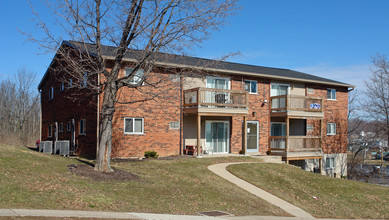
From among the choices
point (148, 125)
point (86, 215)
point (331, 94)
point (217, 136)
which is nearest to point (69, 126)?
point (148, 125)

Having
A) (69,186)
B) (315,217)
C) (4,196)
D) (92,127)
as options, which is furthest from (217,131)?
(4,196)

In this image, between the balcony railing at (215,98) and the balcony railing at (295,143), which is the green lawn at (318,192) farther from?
the balcony railing at (215,98)

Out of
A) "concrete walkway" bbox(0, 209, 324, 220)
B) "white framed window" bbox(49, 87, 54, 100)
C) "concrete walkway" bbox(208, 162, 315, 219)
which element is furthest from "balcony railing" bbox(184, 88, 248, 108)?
"white framed window" bbox(49, 87, 54, 100)

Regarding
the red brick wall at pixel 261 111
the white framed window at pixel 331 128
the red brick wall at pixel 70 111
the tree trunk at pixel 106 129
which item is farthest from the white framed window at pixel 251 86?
the tree trunk at pixel 106 129

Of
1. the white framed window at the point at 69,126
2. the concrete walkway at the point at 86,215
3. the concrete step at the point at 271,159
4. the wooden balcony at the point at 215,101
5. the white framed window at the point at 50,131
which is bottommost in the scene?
the concrete walkway at the point at 86,215

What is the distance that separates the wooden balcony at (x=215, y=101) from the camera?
21.1 meters

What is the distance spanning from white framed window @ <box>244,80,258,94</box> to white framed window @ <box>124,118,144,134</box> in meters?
7.58

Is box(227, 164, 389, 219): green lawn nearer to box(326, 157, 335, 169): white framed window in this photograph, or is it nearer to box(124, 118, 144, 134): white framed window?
box(124, 118, 144, 134): white framed window

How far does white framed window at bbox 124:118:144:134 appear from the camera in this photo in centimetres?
2058

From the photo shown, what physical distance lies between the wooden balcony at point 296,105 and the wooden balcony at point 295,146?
1600mm

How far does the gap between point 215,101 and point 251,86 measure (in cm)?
408

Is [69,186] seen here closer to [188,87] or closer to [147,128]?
[147,128]

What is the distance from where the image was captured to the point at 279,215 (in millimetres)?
11539

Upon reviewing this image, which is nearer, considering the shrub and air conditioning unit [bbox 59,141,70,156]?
the shrub
